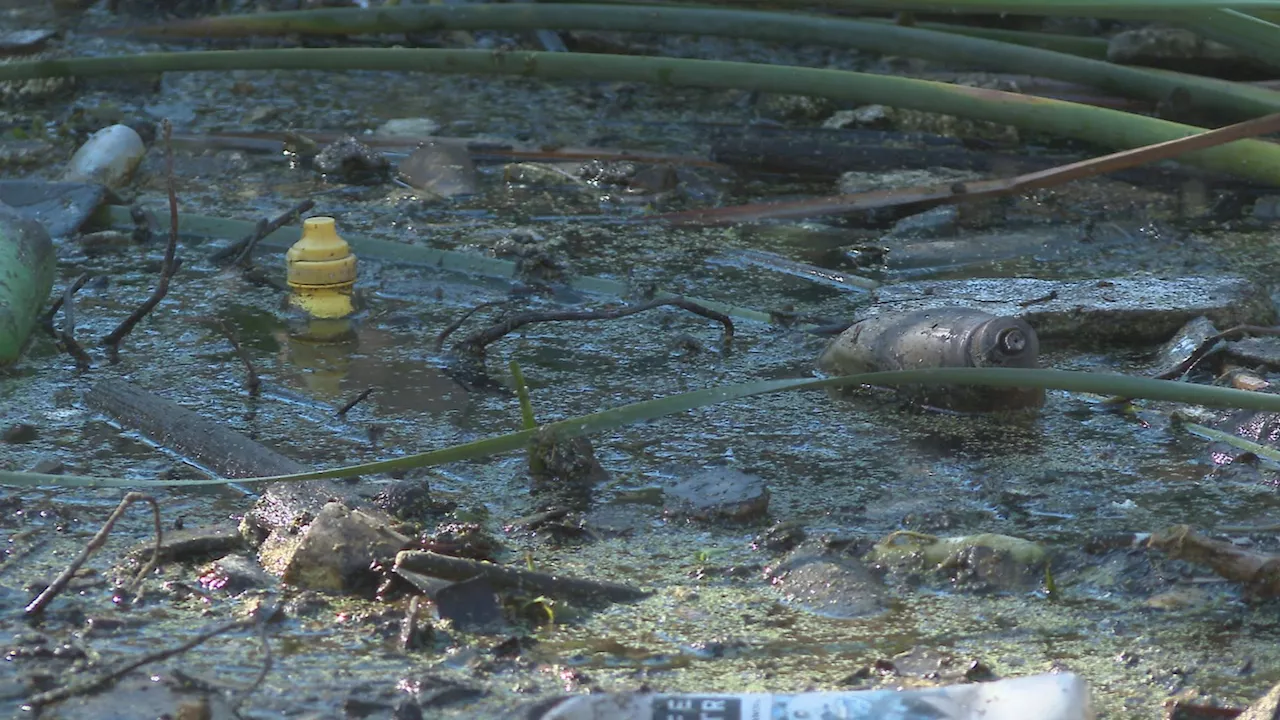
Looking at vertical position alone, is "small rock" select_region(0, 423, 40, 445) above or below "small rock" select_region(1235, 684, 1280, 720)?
below

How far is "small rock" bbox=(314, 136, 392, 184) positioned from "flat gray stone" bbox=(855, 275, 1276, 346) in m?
1.67

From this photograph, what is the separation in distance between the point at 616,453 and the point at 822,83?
159 centimetres

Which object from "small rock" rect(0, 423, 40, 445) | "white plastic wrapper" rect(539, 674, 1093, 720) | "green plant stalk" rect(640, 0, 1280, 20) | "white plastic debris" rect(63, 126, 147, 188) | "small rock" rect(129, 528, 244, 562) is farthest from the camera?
"white plastic debris" rect(63, 126, 147, 188)

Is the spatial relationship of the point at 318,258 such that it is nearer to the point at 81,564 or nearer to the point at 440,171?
the point at 440,171

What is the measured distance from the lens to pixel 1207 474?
102 inches

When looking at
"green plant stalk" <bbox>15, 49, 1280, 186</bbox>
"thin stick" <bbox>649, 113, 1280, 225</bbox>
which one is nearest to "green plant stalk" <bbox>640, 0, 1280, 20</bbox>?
"green plant stalk" <bbox>15, 49, 1280, 186</bbox>

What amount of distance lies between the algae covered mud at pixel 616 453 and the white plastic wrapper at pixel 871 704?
189 millimetres

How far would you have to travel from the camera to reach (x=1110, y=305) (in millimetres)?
3273

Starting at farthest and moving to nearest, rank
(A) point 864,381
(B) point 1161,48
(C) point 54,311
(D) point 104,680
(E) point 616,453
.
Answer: (B) point 1161,48 < (C) point 54,311 < (E) point 616,453 < (A) point 864,381 < (D) point 104,680

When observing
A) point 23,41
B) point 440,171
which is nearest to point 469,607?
point 440,171

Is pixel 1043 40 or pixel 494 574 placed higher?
pixel 1043 40

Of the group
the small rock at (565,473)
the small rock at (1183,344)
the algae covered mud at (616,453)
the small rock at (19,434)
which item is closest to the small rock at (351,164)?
the algae covered mud at (616,453)

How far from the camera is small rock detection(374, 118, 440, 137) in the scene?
4.90 m

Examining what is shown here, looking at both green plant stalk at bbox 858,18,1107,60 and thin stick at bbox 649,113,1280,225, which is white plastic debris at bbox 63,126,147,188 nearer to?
thin stick at bbox 649,113,1280,225
